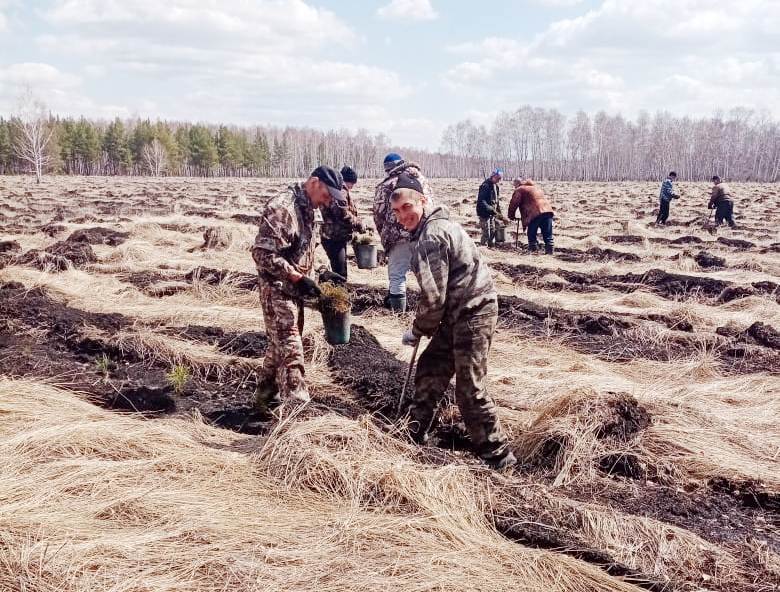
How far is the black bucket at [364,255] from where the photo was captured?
8406mm

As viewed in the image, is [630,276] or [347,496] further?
[630,276]

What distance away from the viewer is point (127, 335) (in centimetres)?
623

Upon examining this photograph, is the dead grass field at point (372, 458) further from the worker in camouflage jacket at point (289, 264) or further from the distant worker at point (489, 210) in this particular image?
the distant worker at point (489, 210)

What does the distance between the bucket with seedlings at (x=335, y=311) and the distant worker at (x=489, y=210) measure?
29.4ft

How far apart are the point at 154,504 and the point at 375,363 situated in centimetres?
290

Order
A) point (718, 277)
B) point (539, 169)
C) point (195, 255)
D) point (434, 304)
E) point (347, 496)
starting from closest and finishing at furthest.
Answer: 1. point (347, 496)
2. point (434, 304)
3. point (718, 277)
4. point (195, 255)
5. point (539, 169)

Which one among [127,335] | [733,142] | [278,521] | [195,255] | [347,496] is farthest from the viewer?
[733,142]

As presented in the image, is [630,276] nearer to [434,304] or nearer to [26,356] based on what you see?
[434,304]

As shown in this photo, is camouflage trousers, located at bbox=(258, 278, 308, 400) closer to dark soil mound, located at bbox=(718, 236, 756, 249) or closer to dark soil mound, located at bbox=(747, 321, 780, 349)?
dark soil mound, located at bbox=(747, 321, 780, 349)

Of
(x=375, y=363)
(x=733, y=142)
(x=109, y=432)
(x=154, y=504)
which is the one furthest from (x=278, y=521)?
(x=733, y=142)

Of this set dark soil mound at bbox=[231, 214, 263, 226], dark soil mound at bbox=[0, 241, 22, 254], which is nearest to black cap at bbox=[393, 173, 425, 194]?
dark soil mound at bbox=[0, 241, 22, 254]

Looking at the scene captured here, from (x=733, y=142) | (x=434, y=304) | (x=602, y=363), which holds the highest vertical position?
(x=733, y=142)

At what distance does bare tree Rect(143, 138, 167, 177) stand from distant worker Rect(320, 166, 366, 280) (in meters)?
72.9

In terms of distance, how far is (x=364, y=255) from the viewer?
8.45 metres
